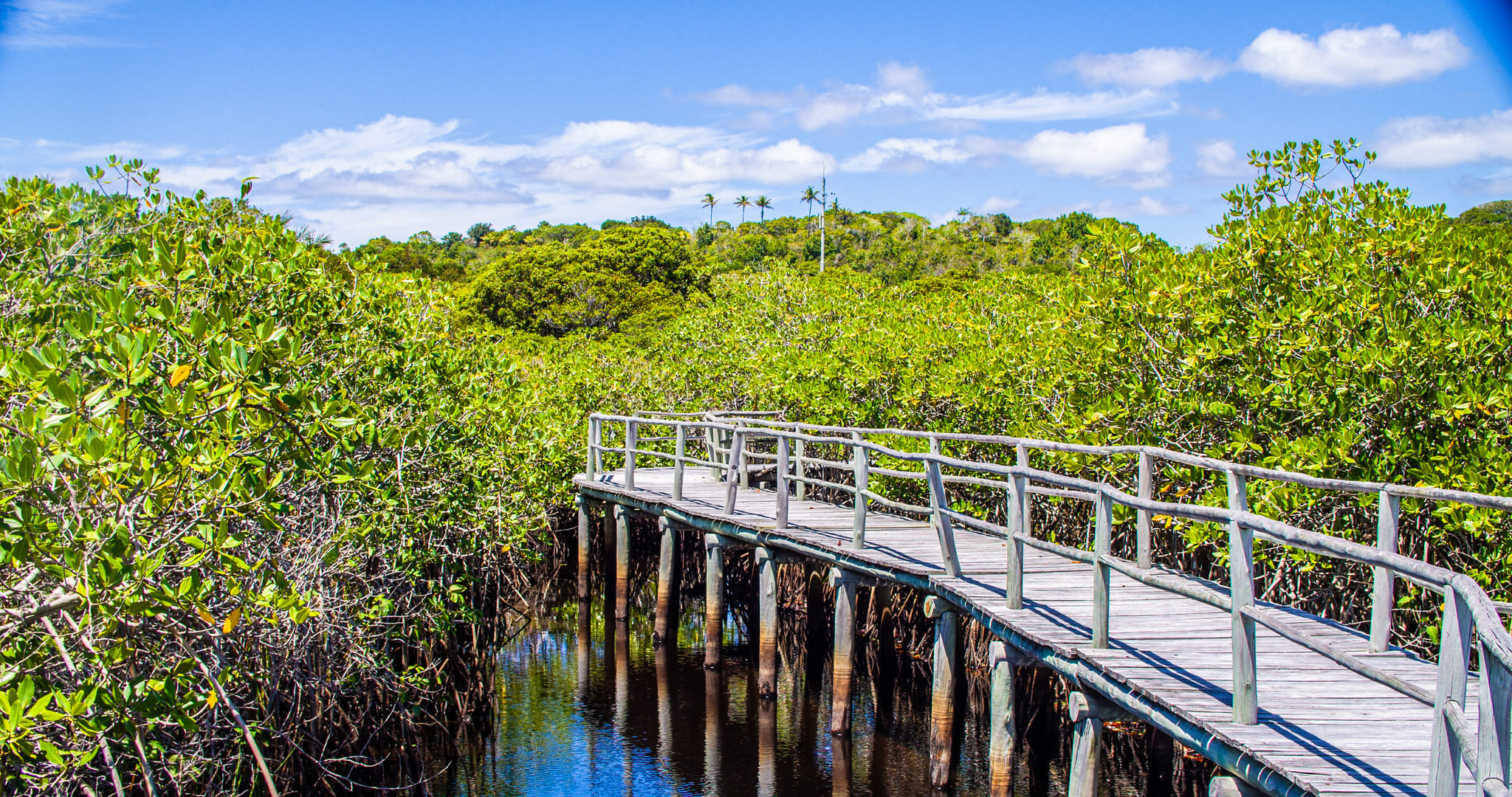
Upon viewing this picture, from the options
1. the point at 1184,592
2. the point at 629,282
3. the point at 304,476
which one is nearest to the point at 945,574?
the point at 1184,592

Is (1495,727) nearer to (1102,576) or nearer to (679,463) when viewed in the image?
(1102,576)

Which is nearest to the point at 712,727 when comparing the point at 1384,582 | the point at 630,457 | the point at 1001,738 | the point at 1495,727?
the point at 1001,738

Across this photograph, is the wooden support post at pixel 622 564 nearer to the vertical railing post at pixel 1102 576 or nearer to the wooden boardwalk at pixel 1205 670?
the wooden boardwalk at pixel 1205 670

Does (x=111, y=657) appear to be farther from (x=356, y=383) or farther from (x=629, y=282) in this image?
(x=629, y=282)

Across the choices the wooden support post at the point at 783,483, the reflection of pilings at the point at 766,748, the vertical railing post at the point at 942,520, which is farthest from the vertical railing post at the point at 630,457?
the vertical railing post at the point at 942,520

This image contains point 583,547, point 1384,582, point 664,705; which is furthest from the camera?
point 583,547

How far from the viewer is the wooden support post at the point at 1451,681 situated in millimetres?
2928

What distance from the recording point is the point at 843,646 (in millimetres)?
9453

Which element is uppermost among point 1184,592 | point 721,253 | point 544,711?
point 721,253

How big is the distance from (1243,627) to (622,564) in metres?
10.9

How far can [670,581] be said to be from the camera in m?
12.9

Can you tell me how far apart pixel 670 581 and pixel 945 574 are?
571 centimetres

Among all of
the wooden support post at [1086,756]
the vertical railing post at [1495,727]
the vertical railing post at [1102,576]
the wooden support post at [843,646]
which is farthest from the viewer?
the wooden support post at [843,646]

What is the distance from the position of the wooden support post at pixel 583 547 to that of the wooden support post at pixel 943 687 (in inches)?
324
